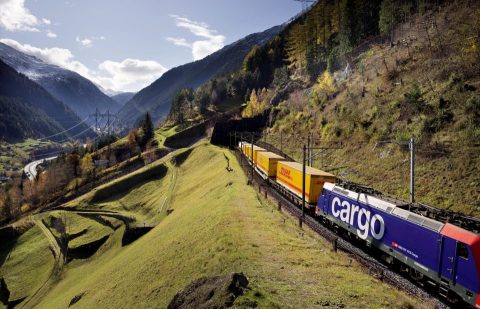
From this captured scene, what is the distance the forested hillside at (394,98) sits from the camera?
41.6 meters

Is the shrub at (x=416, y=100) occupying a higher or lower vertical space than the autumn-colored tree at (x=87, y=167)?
higher

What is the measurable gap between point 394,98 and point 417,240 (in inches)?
1715

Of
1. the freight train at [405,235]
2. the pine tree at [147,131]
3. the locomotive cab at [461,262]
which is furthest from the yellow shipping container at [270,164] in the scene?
the pine tree at [147,131]

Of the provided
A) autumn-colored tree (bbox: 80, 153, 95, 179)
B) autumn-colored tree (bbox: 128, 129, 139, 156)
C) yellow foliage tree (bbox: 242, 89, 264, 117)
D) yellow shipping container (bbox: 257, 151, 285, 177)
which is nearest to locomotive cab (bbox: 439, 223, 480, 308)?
yellow shipping container (bbox: 257, 151, 285, 177)

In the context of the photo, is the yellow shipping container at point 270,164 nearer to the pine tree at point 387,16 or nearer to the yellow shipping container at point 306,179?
the yellow shipping container at point 306,179

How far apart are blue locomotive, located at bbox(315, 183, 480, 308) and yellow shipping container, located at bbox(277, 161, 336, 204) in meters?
6.27

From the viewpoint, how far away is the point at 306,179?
39.4 meters

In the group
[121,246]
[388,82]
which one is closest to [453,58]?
[388,82]

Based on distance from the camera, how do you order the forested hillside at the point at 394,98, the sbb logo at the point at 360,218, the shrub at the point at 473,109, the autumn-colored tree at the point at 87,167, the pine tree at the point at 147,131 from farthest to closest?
1. the pine tree at the point at 147,131
2. the autumn-colored tree at the point at 87,167
3. the shrub at the point at 473,109
4. the forested hillside at the point at 394,98
5. the sbb logo at the point at 360,218

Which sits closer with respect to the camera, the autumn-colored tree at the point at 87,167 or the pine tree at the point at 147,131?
the autumn-colored tree at the point at 87,167

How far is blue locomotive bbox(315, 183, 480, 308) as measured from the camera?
17906 mm

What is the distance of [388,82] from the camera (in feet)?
218

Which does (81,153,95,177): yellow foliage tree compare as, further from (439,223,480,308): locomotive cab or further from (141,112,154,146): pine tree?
(439,223,480,308): locomotive cab

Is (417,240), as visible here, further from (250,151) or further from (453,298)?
(250,151)
